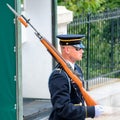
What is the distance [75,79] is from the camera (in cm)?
516

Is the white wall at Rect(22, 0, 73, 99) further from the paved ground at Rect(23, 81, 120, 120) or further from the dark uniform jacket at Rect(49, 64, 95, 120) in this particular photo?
the dark uniform jacket at Rect(49, 64, 95, 120)

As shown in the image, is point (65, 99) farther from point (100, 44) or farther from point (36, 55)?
point (100, 44)

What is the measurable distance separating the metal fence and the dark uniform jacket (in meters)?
6.23

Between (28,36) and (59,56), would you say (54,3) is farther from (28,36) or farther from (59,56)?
(59,56)

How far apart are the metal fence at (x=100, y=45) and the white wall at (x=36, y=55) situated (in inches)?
59.0

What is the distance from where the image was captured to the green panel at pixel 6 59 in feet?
25.1

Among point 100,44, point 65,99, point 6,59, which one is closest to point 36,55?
point 6,59

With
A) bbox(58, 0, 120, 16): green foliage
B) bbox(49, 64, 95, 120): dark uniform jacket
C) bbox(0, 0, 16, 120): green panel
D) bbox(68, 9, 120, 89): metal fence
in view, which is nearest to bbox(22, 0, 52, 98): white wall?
bbox(68, 9, 120, 89): metal fence

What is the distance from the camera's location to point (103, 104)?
34.8 ft

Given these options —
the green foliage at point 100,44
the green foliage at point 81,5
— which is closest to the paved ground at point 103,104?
the green foliage at point 100,44

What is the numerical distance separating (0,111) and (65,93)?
111 inches

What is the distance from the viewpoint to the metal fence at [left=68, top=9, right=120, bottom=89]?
12.0m

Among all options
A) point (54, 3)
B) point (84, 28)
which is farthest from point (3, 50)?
point (84, 28)

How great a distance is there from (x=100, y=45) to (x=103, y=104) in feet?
8.33
